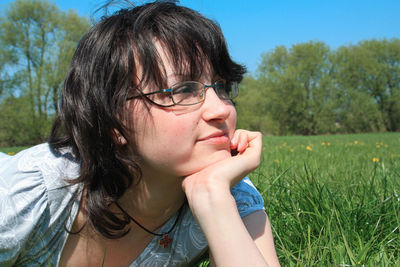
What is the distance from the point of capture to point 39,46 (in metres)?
25.8

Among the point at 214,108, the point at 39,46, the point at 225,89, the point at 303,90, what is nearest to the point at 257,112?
the point at 303,90

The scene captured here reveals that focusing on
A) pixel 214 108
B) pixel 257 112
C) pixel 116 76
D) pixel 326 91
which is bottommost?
pixel 257 112

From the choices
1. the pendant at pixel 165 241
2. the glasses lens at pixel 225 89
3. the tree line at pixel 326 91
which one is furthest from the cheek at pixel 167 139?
the tree line at pixel 326 91

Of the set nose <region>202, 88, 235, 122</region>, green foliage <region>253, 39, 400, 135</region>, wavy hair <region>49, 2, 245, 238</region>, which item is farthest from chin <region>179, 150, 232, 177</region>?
green foliage <region>253, 39, 400, 135</region>

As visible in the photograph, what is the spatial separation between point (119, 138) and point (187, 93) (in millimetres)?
390

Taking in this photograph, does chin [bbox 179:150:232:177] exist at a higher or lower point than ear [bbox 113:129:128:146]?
lower

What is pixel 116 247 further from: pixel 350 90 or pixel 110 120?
pixel 350 90

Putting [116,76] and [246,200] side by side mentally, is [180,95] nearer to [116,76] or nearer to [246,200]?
[116,76]

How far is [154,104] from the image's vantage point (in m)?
1.37

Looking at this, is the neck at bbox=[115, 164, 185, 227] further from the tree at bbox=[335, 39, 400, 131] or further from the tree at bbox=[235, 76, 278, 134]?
the tree at bbox=[335, 39, 400, 131]

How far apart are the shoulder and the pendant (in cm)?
48

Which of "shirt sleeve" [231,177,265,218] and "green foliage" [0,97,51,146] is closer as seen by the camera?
"shirt sleeve" [231,177,265,218]

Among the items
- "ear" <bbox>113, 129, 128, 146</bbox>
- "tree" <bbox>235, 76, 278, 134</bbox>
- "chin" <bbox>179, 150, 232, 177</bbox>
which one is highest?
"ear" <bbox>113, 129, 128, 146</bbox>

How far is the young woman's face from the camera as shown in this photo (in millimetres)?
1329
